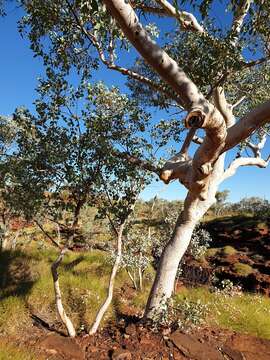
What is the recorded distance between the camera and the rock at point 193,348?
21.5ft

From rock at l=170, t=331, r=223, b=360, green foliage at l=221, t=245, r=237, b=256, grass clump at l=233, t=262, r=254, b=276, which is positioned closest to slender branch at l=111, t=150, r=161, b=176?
rock at l=170, t=331, r=223, b=360

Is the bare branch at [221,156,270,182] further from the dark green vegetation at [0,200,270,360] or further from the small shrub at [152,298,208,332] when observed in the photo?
the small shrub at [152,298,208,332]

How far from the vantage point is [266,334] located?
823 centimetres

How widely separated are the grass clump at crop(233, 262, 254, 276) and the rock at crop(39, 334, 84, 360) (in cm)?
1553

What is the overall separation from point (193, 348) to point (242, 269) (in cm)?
1496

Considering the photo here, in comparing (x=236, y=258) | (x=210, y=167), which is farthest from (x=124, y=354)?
(x=236, y=258)

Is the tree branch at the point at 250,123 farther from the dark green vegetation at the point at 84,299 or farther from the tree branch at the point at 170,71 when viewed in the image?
the dark green vegetation at the point at 84,299

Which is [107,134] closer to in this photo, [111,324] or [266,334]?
[111,324]

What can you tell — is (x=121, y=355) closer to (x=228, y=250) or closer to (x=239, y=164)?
(x=239, y=164)

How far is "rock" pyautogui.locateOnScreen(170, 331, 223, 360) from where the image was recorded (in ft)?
21.5

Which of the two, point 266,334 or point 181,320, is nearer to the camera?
point 181,320

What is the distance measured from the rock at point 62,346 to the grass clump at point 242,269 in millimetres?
15535

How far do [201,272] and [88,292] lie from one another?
1207 cm

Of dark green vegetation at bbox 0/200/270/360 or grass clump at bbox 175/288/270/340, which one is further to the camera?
grass clump at bbox 175/288/270/340
